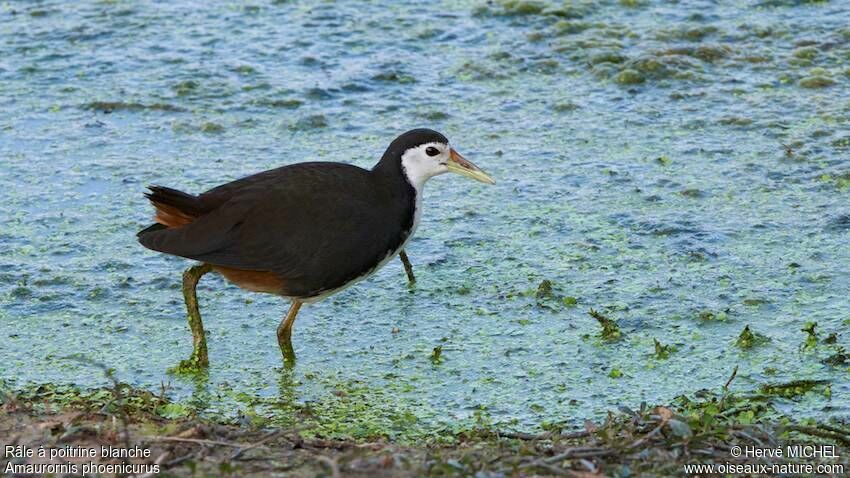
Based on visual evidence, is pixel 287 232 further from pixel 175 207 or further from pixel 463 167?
pixel 463 167

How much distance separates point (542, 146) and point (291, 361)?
2.55 meters

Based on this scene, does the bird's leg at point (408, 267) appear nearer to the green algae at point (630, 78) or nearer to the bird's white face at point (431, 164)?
the bird's white face at point (431, 164)

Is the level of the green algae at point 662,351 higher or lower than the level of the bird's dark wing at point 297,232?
lower

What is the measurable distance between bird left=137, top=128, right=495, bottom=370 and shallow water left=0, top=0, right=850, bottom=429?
34 centimetres

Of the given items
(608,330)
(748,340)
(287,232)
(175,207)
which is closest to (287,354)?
(287,232)

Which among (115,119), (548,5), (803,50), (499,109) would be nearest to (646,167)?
(499,109)

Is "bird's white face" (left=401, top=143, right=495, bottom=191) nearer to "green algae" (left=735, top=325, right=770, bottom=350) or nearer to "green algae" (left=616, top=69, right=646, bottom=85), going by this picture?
"green algae" (left=735, top=325, right=770, bottom=350)

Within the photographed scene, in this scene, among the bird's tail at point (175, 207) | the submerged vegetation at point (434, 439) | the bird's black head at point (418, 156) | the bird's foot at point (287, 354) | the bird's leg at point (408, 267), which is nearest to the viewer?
the submerged vegetation at point (434, 439)

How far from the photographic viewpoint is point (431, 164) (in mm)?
6434

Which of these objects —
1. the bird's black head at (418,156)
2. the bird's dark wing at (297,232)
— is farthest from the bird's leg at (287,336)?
the bird's black head at (418,156)

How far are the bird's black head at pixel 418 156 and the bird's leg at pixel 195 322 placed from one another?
0.93 metres

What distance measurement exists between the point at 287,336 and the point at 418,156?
3.32ft

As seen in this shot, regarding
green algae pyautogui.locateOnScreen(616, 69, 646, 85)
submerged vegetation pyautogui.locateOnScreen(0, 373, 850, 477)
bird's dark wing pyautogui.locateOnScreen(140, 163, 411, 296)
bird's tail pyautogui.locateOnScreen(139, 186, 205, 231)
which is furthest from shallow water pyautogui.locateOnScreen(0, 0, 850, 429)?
bird's tail pyautogui.locateOnScreen(139, 186, 205, 231)

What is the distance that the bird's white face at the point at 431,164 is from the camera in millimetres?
6344
